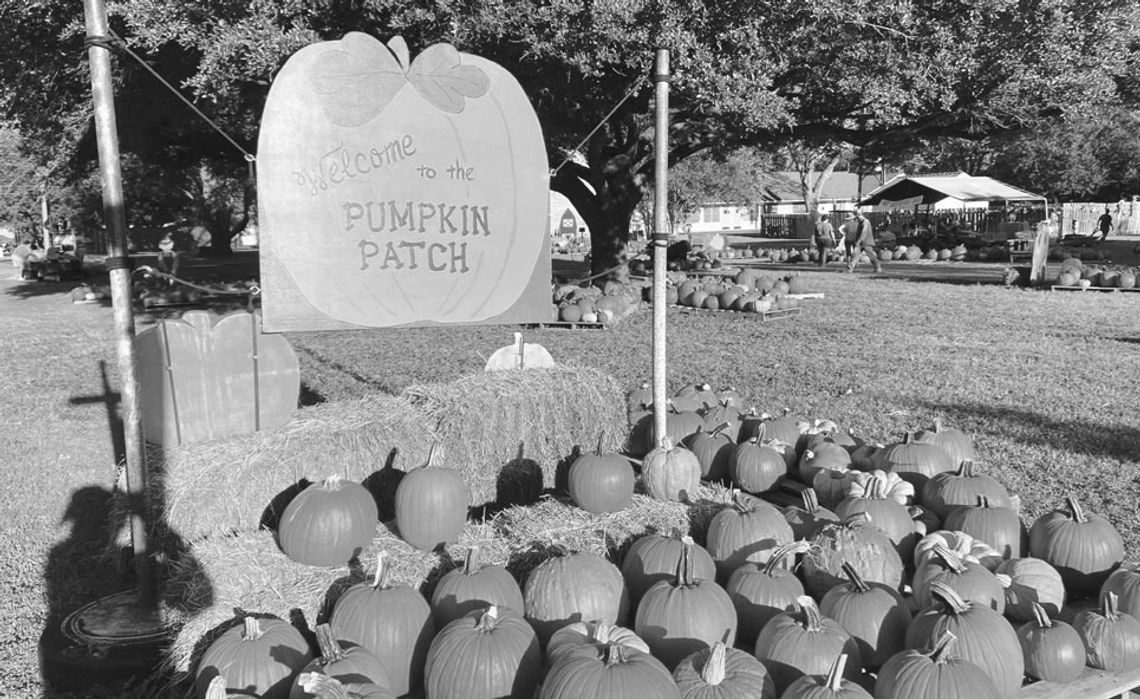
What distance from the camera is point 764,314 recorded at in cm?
1380

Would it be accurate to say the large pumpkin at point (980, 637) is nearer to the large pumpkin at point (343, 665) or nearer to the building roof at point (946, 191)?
the large pumpkin at point (343, 665)

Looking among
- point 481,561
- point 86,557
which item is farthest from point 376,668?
point 86,557

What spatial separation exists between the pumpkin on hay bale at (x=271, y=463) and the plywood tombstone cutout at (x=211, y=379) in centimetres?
16

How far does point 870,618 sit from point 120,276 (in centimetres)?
345

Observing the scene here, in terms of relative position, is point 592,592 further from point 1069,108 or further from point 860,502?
point 1069,108

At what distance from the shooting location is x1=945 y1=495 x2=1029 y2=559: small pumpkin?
3.90m

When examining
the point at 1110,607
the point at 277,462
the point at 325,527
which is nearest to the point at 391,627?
the point at 325,527

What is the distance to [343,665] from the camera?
2.67 m

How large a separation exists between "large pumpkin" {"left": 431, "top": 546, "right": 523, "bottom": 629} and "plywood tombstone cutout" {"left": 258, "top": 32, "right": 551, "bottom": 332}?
1.59 metres

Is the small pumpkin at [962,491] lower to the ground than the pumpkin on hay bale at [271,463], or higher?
lower

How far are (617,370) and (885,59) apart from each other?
5.63 meters

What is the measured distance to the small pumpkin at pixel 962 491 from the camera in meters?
4.33

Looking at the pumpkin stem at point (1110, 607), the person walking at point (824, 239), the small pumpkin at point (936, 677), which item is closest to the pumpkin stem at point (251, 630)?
the small pumpkin at point (936, 677)

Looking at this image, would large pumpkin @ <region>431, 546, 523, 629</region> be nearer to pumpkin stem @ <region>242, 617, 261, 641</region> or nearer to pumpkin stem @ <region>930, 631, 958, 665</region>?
pumpkin stem @ <region>242, 617, 261, 641</region>
